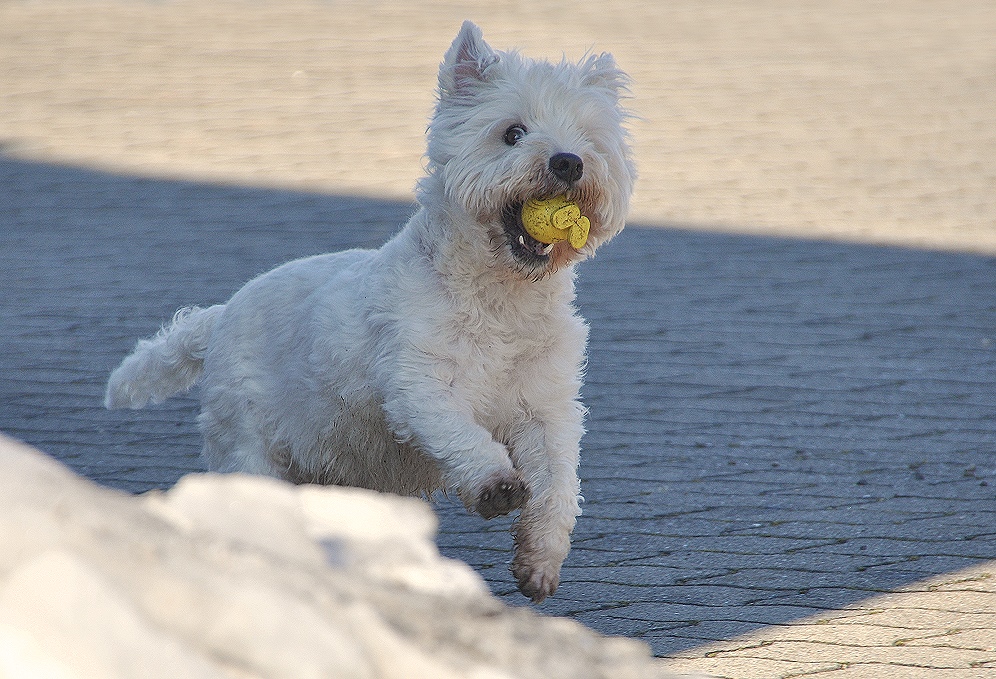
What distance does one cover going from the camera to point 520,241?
409 cm

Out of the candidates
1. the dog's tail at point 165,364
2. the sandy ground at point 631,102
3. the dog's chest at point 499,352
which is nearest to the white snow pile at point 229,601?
the dog's chest at point 499,352

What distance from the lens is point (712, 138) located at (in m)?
12.4

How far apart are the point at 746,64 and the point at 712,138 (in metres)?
3.83

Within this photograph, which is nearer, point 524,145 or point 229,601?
point 229,601

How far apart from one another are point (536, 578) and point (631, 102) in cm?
938

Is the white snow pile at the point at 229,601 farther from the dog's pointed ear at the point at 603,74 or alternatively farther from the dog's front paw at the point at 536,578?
the dog's pointed ear at the point at 603,74

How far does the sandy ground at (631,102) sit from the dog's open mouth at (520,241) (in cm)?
459

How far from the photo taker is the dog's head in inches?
159

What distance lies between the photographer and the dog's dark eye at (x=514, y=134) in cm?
412

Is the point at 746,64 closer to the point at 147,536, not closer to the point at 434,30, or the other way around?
the point at 434,30

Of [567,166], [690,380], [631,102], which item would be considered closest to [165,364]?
[567,166]

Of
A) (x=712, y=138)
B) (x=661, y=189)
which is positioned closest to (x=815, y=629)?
(x=661, y=189)

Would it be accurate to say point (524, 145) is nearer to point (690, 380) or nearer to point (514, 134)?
point (514, 134)

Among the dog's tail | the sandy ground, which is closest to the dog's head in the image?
the dog's tail
